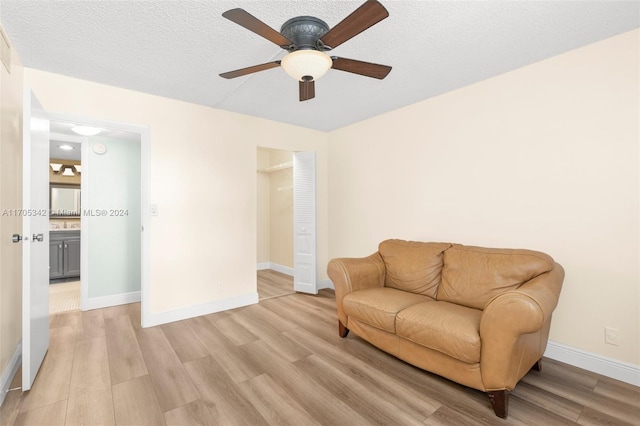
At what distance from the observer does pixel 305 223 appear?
457cm

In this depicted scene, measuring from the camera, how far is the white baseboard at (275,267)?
5707 millimetres

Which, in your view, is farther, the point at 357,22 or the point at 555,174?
the point at 555,174

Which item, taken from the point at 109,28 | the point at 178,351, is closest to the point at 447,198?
the point at 178,351

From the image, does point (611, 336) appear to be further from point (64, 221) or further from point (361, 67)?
point (64, 221)

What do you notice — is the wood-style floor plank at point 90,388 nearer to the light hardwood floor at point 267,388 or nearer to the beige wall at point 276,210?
the light hardwood floor at point 267,388

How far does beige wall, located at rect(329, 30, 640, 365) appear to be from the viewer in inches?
84.9

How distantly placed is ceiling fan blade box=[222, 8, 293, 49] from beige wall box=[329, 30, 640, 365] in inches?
83.2

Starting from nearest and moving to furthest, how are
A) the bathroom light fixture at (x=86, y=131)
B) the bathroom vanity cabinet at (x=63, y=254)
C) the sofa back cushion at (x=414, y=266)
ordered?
1. the sofa back cushion at (x=414, y=266)
2. the bathroom light fixture at (x=86, y=131)
3. the bathroom vanity cabinet at (x=63, y=254)

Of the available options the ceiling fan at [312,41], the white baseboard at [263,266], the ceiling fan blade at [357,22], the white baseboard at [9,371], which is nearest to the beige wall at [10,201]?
the white baseboard at [9,371]

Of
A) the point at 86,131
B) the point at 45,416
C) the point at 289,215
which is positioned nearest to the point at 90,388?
the point at 45,416

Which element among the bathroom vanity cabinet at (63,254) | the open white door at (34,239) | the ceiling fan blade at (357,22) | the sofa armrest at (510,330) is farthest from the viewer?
the bathroom vanity cabinet at (63,254)

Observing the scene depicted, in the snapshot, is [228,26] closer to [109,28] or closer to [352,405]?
[109,28]

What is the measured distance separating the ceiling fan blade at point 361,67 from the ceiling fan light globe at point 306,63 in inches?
4.9

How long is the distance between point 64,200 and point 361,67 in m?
6.31
